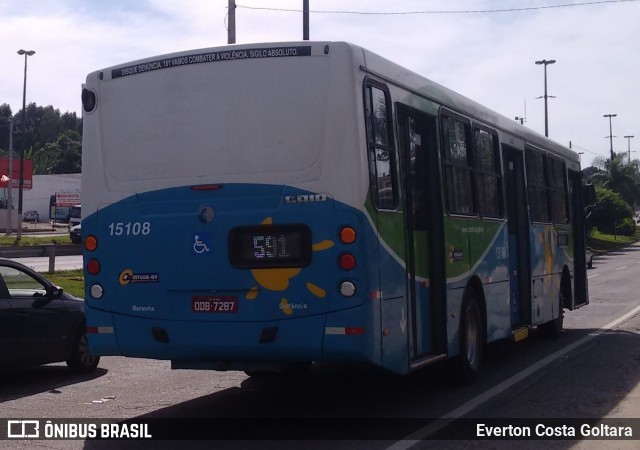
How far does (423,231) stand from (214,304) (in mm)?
2500

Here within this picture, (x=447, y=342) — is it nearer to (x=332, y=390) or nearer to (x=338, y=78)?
(x=332, y=390)

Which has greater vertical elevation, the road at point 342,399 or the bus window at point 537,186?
the bus window at point 537,186

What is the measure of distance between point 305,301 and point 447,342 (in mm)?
2402

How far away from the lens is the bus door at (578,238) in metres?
16.3

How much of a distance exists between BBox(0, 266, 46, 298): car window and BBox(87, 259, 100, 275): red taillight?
2656mm

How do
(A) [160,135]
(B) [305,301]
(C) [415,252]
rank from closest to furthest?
1. (B) [305,301]
2. (A) [160,135]
3. (C) [415,252]

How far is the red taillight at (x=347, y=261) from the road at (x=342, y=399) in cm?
147

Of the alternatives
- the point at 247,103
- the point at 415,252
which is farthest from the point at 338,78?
the point at 415,252

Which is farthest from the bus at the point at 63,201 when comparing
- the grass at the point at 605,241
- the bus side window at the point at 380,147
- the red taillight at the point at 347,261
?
the red taillight at the point at 347,261

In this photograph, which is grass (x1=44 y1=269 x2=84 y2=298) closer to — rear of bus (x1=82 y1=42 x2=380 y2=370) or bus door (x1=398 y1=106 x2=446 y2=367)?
rear of bus (x1=82 y1=42 x2=380 y2=370)

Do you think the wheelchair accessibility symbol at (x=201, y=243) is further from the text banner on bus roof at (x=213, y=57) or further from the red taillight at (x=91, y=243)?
the text banner on bus roof at (x=213, y=57)

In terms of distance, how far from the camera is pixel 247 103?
26.2ft

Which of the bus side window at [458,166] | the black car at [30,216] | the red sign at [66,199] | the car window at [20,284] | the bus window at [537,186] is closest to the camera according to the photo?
the bus side window at [458,166]

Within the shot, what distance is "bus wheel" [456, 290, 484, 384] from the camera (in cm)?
1008
